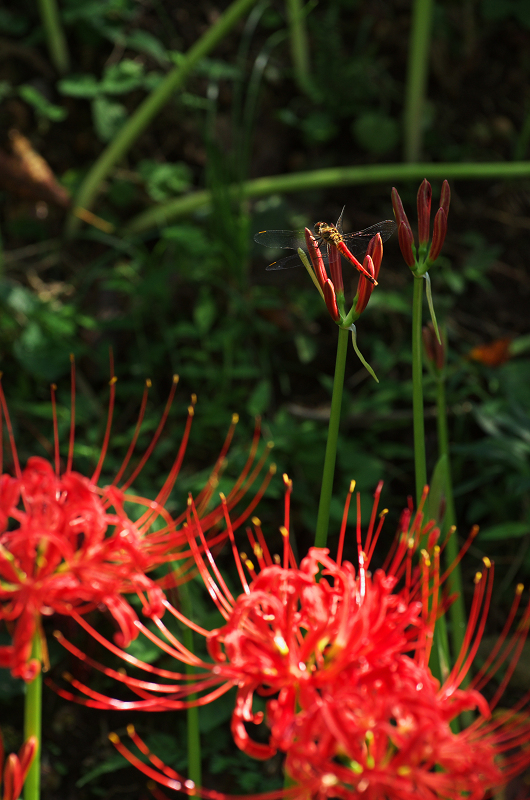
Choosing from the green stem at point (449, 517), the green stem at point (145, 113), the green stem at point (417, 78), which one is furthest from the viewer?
the green stem at point (417, 78)

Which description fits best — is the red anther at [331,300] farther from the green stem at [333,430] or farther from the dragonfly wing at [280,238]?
the dragonfly wing at [280,238]

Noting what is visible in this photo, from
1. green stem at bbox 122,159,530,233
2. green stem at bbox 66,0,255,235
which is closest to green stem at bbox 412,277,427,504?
green stem at bbox 122,159,530,233

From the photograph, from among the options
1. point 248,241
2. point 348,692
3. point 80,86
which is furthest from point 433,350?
point 80,86

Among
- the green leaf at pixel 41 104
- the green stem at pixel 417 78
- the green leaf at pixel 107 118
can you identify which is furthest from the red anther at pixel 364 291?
the green leaf at pixel 41 104

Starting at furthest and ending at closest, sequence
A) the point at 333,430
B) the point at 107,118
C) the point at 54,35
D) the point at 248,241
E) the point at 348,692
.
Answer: the point at 54,35, the point at 107,118, the point at 248,241, the point at 333,430, the point at 348,692

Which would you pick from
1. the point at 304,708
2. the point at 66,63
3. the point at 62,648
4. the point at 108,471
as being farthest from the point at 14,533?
the point at 66,63

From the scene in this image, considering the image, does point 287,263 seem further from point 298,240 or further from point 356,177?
point 356,177

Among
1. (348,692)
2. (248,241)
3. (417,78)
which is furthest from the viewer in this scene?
(417,78)

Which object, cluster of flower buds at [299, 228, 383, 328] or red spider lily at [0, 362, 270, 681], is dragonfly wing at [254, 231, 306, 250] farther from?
red spider lily at [0, 362, 270, 681]
